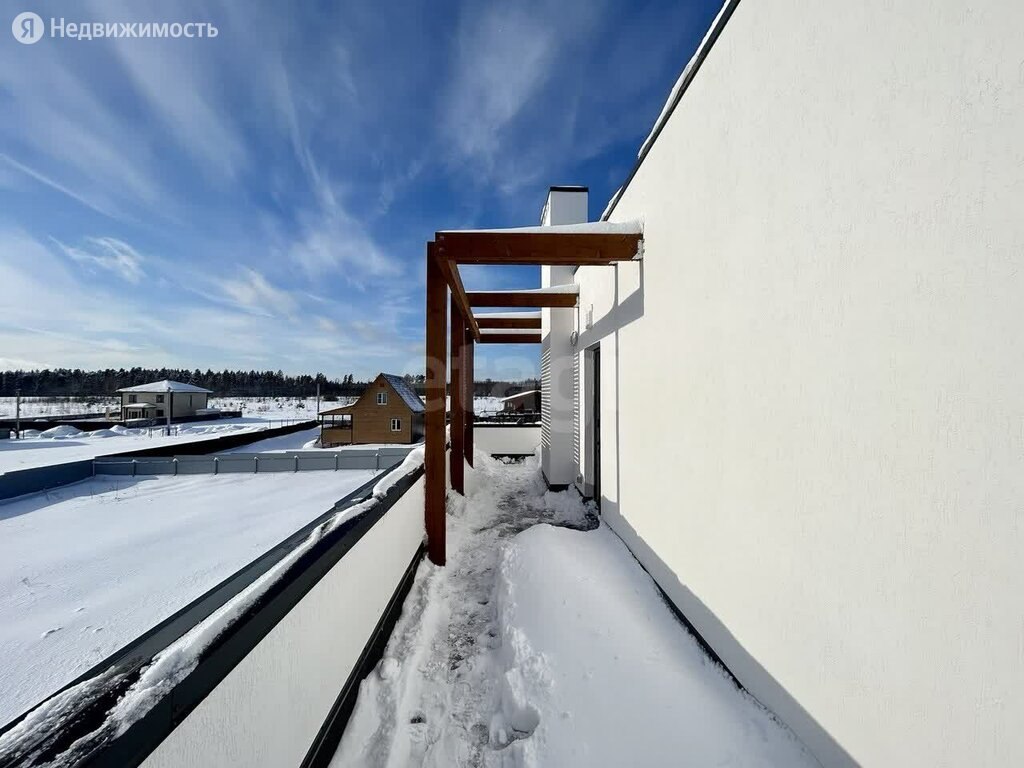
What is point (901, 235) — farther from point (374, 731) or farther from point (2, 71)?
point (2, 71)

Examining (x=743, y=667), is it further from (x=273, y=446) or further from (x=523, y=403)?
(x=523, y=403)

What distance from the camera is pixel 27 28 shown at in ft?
13.1

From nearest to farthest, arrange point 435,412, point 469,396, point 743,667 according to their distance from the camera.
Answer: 1. point 743,667
2. point 435,412
3. point 469,396

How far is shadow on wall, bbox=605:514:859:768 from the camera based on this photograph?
138 cm

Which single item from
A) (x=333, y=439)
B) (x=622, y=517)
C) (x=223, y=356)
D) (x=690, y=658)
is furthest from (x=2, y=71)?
(x=223, y=356)

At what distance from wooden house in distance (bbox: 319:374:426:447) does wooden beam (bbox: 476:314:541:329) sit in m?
8.97

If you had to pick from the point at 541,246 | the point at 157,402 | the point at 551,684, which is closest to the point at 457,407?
the point at 541,246

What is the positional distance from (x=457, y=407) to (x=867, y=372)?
5.55m

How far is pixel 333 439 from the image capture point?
15633 mm

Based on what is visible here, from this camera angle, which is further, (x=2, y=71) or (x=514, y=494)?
(x=514, y=494)

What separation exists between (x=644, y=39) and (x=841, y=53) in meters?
3.69

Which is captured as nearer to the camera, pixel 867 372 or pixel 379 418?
pixel 867 372

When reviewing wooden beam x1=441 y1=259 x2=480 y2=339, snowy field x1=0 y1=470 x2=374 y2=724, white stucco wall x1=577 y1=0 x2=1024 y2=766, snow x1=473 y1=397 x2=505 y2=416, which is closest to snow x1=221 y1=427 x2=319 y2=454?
snowy field x1=0 y1=470 x2=374 y2=724

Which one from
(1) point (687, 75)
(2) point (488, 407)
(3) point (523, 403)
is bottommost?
(2) point (488, 407)
